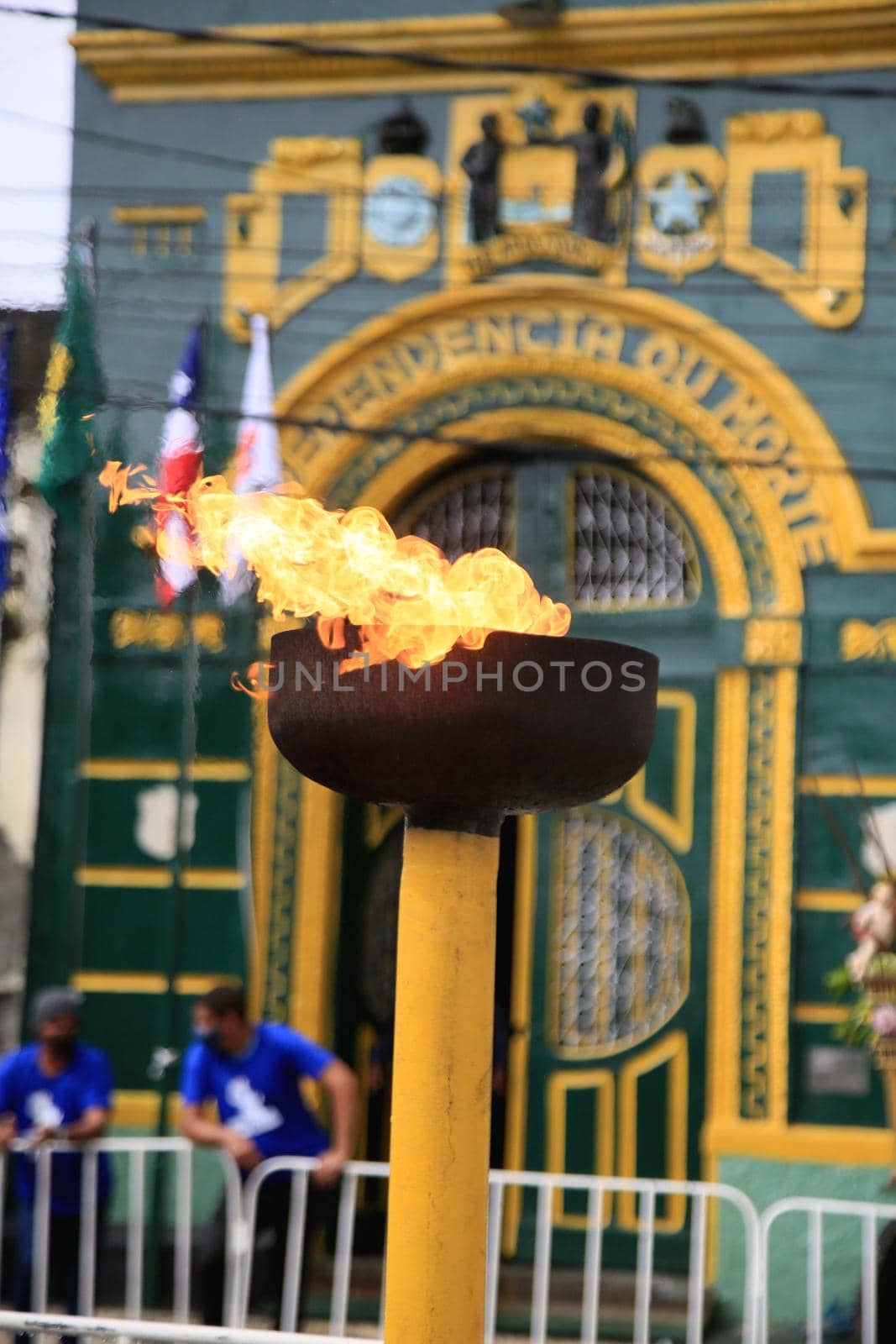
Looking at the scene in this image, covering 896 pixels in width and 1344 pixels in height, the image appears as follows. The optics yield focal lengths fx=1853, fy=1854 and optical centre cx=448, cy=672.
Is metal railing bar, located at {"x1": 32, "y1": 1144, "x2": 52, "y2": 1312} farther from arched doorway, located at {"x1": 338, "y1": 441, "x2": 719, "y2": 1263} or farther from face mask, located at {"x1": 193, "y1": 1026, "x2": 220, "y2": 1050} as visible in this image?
arched doorway, located at {"x1": 338, "y1": 441, "x2": 719, "y2": 1263}

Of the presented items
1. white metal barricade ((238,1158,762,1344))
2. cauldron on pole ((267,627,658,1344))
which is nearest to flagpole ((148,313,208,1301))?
white metal barricade ((238,1158,762,1344))

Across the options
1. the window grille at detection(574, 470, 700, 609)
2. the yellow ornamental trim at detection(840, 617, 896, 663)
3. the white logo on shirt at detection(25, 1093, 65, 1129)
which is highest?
the window grille at detection(574, 470, 700, 609)

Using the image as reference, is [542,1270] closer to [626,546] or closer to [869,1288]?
[869,1288]

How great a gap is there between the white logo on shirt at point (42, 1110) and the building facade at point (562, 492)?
1.74m

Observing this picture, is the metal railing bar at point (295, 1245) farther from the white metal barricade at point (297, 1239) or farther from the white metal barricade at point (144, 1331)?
the white metal barricade at point (144, 1331)

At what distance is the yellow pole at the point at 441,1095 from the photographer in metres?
3.97

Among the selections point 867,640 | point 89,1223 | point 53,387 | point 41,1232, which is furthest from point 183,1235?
point 53,387

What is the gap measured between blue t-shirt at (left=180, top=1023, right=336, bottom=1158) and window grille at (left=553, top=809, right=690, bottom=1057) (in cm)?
213

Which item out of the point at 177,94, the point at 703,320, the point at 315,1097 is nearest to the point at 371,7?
the point at 177,94

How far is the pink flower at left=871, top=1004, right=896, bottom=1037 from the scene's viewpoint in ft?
22.8

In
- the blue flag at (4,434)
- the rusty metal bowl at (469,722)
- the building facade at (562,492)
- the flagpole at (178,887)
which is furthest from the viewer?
the blue flag at (4,434)

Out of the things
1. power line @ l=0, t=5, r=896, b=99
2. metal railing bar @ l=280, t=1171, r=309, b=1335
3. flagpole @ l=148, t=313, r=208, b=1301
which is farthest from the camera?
flagpole @ l=148, t=313, r=208, b=1301

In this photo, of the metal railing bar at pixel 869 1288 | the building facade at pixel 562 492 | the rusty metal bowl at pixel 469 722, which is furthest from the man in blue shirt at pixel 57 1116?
the rusty metal bowl at pixel 469 722

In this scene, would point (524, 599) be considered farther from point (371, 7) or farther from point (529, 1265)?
point (371, 7)
